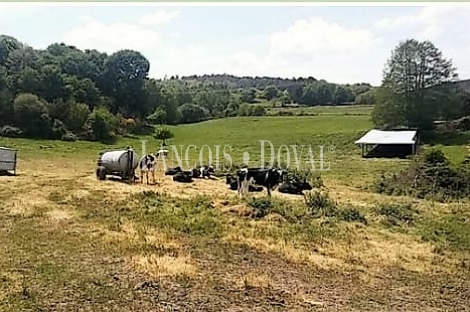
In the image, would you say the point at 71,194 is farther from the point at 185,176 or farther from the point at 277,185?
the point at 277,185

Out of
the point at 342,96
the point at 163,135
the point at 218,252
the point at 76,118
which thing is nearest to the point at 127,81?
the point at 163,135

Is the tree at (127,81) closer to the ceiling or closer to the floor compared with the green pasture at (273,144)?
closer to the ceiling

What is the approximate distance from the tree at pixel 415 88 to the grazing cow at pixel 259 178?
33.0 metres

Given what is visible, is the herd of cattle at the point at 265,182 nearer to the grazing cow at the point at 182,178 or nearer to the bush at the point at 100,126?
the grazing cow at the point at 182,178

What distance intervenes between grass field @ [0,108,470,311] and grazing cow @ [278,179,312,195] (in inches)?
37.7

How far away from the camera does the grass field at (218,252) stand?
24.8 ft

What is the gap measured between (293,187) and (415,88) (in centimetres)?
3521

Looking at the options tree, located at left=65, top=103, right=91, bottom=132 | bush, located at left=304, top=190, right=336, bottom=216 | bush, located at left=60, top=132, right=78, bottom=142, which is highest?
tree, located at left=65, top=103, right=91, bottom=132

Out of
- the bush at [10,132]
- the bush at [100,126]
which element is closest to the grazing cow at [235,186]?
the bush at [10,132]

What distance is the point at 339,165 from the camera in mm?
32125

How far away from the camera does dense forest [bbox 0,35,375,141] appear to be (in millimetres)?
45875

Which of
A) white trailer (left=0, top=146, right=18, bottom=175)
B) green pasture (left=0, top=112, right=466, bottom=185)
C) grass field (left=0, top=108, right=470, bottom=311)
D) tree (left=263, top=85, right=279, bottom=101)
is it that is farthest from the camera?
tree (left=263, top=85, right=279, bottom=101)

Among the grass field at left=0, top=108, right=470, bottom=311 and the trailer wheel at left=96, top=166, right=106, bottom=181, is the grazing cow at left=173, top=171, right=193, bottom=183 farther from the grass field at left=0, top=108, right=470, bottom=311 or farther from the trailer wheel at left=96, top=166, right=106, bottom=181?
the trailer wheel at left=96, top=166, right=106, bottom=181

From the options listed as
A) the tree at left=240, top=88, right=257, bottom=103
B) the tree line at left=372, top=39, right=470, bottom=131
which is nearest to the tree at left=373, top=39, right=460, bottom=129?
the tree line at left=372, top=39, right=470, bottom=131
